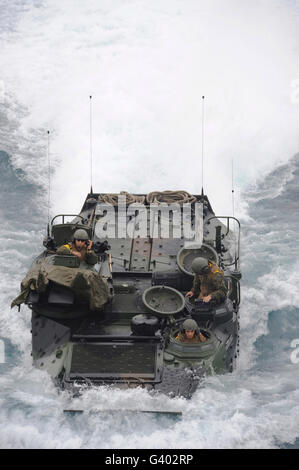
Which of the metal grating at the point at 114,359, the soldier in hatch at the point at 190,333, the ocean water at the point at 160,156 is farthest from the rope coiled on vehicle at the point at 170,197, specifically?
the metal grating at the point at 114,359

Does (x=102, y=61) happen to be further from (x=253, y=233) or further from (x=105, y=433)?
(x=105, y=433)

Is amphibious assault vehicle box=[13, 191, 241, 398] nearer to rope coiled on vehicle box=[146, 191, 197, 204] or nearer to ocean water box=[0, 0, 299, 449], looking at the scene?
ocean water box=[0, 0, 299, 449]

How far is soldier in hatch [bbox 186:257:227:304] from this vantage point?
46.2 feet

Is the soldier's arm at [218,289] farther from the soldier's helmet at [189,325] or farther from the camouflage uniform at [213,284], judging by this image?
the soldier's helmet at [189,325]

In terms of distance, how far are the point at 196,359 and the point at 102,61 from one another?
2147 cm

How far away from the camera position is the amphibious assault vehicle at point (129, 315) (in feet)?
42.9

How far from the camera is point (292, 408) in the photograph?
42.0ft

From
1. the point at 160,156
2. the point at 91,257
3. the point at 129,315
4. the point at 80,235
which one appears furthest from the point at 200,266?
the point at 160,156

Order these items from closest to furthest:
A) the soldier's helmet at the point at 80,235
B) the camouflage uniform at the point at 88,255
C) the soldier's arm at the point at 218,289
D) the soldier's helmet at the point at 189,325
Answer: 1. the soldier's helmet at the point at 189,325
2. the soldier's arm at the point at 218,289
3. the camouflage uniform at the point at 88,255
4. the soldier's helmet at the point at 80,235

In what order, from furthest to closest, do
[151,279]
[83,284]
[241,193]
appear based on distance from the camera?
[241,193] < [151,279] < [83,284]

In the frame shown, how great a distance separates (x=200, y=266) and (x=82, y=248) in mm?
2502

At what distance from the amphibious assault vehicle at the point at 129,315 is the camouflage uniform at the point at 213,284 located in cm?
19

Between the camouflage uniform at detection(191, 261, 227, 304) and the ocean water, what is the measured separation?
154 centimetres

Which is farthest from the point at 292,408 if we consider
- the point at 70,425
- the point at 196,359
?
the point at 70,425
